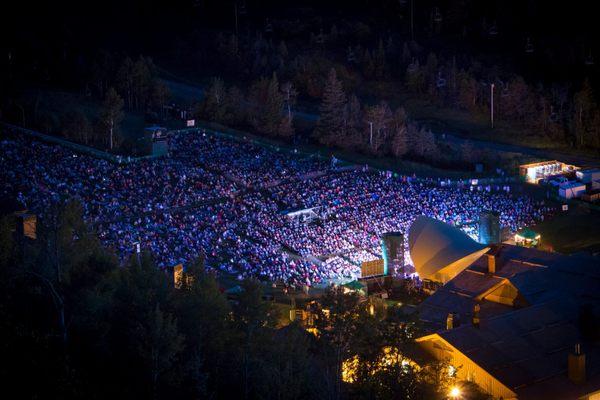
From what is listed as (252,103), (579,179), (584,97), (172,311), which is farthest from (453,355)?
(584,97)

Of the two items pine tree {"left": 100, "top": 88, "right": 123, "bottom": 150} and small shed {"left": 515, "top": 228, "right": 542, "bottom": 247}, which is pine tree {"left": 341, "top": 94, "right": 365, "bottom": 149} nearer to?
pine tree {"left": 100, "top": 88, "right": 123, "bottom": 150}

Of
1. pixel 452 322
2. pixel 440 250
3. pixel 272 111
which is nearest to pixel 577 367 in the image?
pixel 452 322

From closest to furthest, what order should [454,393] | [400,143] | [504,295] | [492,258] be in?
[454,393] → [504,295] → [492,258] → [400,143]

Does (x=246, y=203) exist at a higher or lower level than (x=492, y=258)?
lower

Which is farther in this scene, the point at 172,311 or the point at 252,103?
the point at 252,103

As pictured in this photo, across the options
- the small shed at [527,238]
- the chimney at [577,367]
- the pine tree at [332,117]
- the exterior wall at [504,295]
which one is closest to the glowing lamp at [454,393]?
the chimney at [577,367]

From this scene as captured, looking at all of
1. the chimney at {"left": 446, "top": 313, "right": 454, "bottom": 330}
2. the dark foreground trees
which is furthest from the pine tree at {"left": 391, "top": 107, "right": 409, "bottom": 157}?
the dark foreground trees

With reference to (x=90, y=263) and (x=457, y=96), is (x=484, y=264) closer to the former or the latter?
(x=90, y=263)

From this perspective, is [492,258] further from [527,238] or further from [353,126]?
[353,126]
